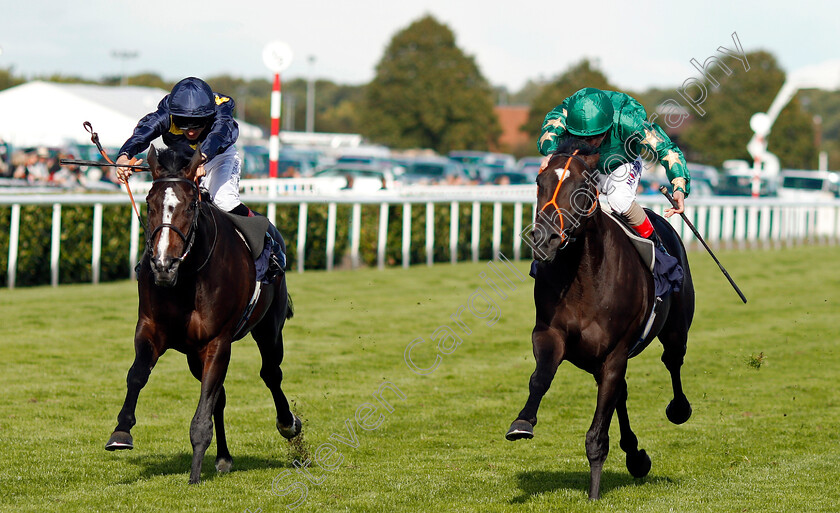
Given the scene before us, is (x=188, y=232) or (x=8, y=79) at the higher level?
(x=8, y=79)

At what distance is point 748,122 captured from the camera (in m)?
52.6

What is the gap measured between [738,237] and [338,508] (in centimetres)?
1826

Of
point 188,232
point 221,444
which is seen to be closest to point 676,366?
point 221,444

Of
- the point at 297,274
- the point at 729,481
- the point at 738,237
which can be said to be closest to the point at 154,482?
the point at 729,481

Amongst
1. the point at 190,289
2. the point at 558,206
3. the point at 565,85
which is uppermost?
the point at 565,85

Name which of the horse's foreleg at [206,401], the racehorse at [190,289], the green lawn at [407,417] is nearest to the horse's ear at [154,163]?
the racehorse at [190,289]

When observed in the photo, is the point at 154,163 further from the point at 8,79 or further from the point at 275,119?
the point at 8,79

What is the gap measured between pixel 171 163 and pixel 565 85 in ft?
181

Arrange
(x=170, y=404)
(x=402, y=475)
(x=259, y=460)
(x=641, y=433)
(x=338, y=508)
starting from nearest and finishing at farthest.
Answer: (x=338, y=508) < (x=402, y=475) < (x=259, y=460) < (x=641, y=433) < (x=170, y=404)

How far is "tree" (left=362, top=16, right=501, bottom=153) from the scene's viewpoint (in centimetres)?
5759

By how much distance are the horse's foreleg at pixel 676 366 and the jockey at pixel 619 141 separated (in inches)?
25.9

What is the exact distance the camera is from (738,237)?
21891 millimetres

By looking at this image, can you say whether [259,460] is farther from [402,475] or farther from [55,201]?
[55,201]

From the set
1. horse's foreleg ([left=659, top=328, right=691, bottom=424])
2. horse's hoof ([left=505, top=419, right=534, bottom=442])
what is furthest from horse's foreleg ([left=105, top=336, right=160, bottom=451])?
horse's foreleg ([left=659, top=328, right=691, bottom=424])
